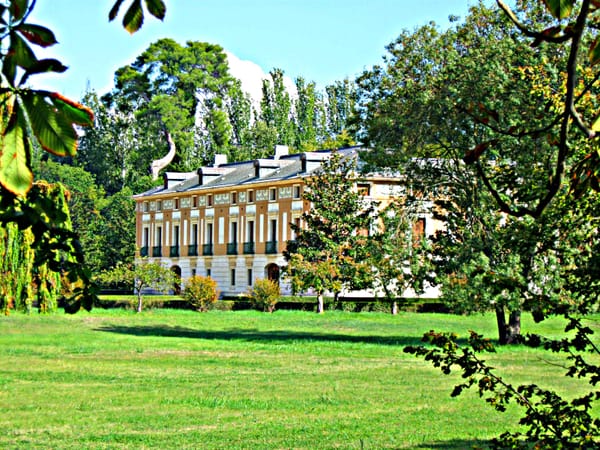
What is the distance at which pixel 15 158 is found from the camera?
6.28ft

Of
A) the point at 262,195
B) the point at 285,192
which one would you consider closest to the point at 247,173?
the point at 262,195

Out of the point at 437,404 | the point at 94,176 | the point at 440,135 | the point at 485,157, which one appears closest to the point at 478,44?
the point at 440,135

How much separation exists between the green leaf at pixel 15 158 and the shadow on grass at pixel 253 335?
86.4 ft

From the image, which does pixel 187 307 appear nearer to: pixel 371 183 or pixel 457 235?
pixel 371 183

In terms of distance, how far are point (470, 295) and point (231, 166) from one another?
40.2 m

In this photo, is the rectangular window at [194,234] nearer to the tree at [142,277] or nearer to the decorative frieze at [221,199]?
the decorative frieze at [221,199]

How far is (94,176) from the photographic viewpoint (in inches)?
3155

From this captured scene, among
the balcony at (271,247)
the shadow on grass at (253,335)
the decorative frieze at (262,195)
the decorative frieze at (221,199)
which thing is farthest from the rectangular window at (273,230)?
the shadow on grass at (253,335)

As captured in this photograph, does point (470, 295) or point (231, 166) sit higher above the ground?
point (231, 166)

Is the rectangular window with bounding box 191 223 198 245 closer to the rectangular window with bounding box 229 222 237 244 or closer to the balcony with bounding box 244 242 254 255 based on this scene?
the rectangular window with bounding box 229 222 237 244

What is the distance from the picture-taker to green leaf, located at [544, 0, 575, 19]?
97.2 inches

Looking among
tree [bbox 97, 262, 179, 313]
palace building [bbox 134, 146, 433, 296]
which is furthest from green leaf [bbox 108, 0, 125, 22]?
palace building [bbox 134, 146, 433, 296]

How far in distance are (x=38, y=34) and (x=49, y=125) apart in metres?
0.31

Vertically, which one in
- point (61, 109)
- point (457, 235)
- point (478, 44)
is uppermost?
point (478, 44)
